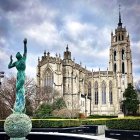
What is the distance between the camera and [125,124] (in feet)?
75.9

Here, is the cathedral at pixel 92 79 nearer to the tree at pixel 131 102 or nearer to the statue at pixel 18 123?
the tree at pixel 131 102

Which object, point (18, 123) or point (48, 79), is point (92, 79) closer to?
point (48, 79)

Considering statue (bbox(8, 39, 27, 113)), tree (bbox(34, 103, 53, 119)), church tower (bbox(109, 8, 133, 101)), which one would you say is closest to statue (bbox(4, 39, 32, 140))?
statue (bbox(8, 39, 27, 113))

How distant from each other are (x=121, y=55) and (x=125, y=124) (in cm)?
7127

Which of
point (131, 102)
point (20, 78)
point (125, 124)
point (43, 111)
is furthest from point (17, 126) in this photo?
point (131, 102)

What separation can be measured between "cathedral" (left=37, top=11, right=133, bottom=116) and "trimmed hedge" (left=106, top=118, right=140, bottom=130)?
39.9m

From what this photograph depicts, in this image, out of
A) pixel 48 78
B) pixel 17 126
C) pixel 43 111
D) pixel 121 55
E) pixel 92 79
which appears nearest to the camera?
pixel 17 126

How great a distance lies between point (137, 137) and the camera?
762 inches

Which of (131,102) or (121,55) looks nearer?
(131,102)

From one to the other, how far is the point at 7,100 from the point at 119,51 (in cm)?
5656

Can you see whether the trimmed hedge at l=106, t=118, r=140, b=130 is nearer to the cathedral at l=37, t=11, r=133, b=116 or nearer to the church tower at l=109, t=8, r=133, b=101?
the cathedral at l=37, t=11, r=133, b=116

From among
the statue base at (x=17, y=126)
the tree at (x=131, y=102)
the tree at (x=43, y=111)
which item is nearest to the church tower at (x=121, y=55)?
the tree at (x=131, y=102)

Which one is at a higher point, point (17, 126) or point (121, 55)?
point (121, 55)

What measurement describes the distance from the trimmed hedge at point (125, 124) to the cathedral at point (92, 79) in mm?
39944
